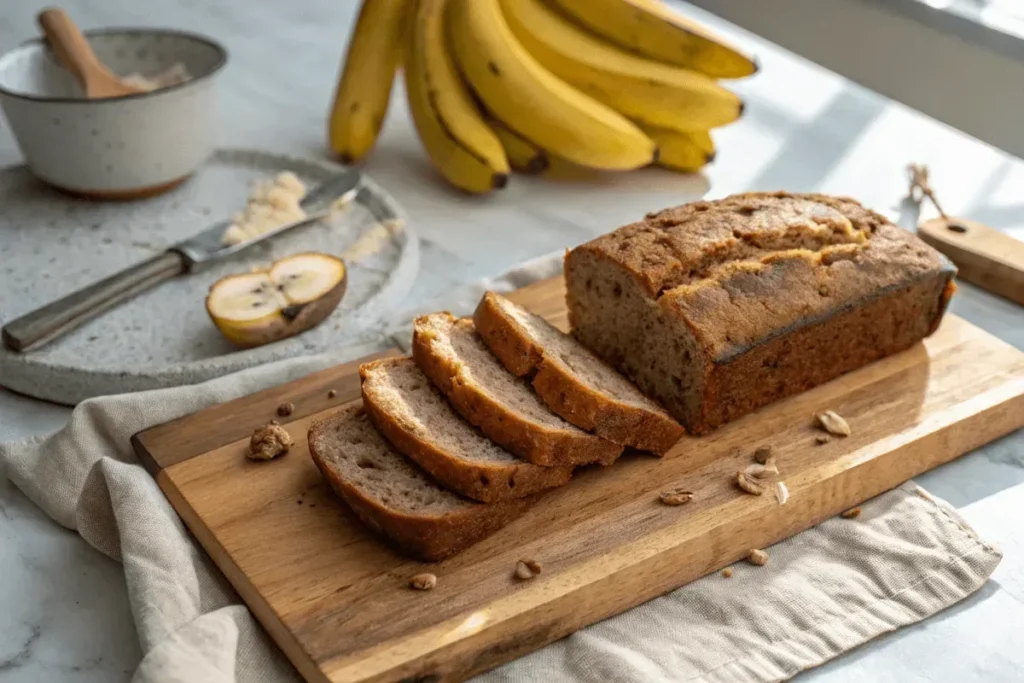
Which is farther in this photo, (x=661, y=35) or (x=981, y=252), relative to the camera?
(x=661, y=35)

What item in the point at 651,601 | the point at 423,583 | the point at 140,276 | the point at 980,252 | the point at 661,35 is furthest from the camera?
the point at 661,35

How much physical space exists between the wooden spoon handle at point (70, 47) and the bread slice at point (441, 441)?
4.88ft

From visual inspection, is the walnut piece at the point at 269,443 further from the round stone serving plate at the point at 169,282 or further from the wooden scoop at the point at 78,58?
the wooden scoop at the point at 78,58

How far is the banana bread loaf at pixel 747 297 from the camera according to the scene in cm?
221

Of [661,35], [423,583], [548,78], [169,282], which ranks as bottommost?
[169,282]

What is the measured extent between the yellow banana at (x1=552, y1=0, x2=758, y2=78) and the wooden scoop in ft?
4.26

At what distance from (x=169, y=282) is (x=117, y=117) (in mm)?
485

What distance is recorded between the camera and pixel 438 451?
6.44 ft

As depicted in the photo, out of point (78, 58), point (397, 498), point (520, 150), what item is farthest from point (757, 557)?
point (78, 58)

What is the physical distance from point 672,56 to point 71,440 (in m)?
1.98

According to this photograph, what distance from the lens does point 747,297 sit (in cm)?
226

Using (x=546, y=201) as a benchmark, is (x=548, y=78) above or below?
above

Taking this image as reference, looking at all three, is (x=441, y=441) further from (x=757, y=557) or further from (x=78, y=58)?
(x=78, y=58)

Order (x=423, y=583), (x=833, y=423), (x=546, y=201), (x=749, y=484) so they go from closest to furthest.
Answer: (x=423, y=583), (x=749, y=484), (x=833, y=423), (x=546, y=201)
